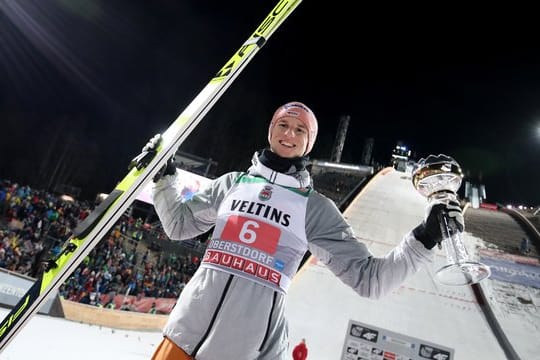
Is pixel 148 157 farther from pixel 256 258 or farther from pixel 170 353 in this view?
pixel 170 353

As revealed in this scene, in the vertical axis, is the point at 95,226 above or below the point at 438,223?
below

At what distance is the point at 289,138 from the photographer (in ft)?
6.68

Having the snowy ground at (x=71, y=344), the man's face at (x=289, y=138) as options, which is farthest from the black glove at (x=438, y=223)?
the snowy ground at (x=71, y=344)

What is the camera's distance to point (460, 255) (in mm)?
1383

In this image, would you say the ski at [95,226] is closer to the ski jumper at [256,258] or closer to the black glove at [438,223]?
the ski jumper at [256,258]

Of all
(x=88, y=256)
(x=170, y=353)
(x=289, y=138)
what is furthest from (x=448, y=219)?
(x=88, y=256)

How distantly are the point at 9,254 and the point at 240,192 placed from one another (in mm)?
12537

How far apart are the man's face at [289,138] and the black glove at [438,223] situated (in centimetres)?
84

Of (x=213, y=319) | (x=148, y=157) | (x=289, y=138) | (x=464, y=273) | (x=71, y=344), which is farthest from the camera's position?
(x=71, y=344)

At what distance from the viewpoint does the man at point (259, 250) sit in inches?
56.7

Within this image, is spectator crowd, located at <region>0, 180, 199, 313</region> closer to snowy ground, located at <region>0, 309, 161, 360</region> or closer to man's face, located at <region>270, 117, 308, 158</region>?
snowy ground, located at <region>0, 309, 161, 360</region>

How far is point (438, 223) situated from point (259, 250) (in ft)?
2.69

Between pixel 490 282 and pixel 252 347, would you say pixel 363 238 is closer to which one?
pixel 490 282

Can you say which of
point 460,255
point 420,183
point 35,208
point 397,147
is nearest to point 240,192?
point 420,183
